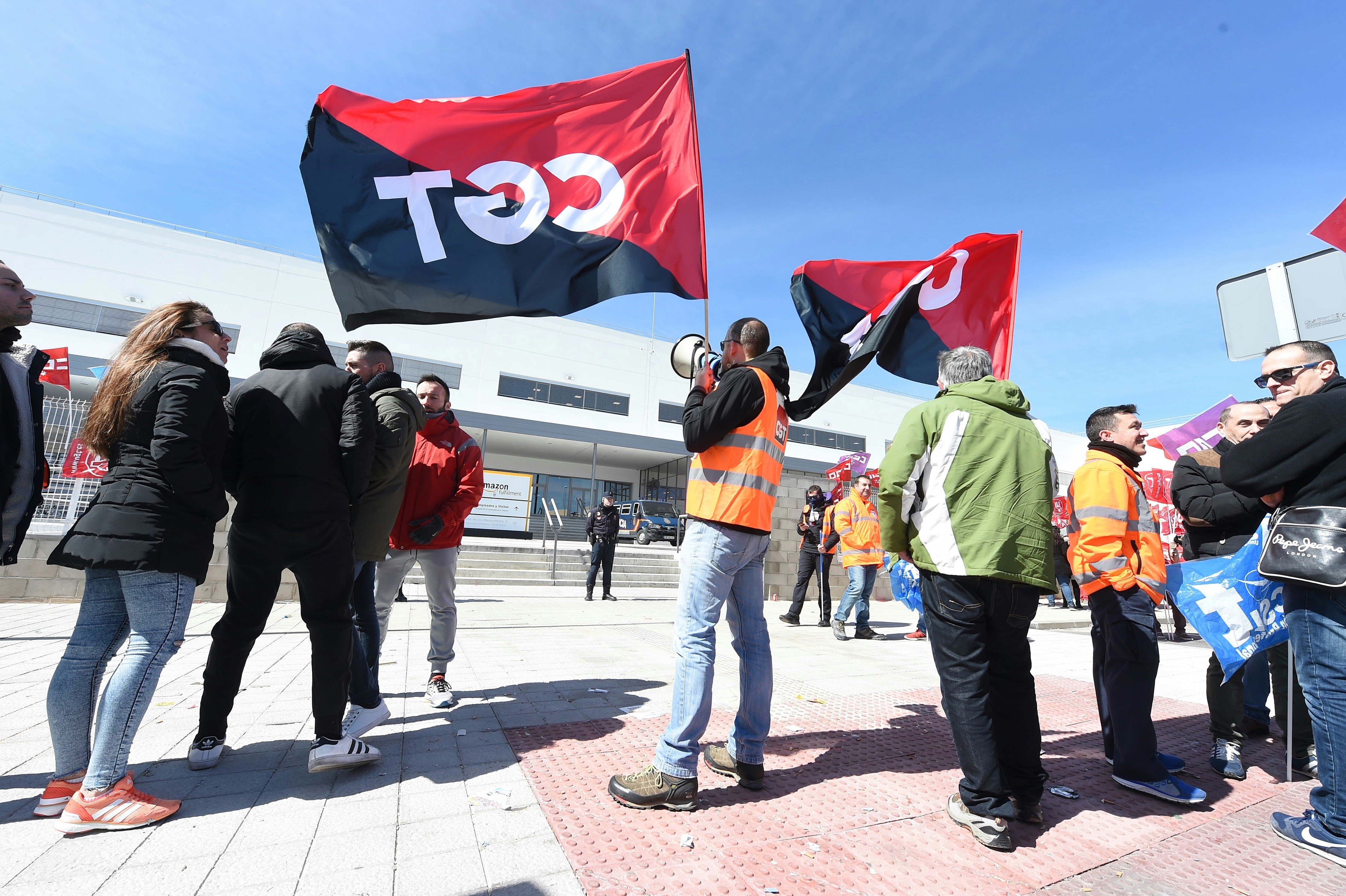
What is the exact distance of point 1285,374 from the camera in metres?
2.69

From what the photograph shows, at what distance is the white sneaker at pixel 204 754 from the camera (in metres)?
2.59

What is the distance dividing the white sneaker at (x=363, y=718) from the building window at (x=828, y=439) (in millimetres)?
31034

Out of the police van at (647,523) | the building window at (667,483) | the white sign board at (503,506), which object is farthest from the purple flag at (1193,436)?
the building window at (667,483)

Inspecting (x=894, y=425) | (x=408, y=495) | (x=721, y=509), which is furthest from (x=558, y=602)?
(x=894, y=425)

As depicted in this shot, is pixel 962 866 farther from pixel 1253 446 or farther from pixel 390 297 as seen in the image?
pixel 390 297

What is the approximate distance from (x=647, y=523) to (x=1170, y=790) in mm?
21172

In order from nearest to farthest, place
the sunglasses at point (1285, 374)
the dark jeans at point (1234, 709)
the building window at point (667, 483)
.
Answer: the sunglasses at point (1285, 374) < the dark jeans at point (1234, 709) < the building window at point (667, 483)

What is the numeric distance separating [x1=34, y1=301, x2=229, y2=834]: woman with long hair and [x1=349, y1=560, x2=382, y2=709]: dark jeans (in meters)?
0.73

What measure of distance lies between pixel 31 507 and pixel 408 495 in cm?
158

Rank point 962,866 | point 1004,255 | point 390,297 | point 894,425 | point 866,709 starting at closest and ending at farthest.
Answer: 1. point 962,866
2. point 390,297
3. point 866,709
4. point 1004,255
5. point 894,425

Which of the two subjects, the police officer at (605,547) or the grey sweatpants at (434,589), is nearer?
the grey sweatpants at (434,589)

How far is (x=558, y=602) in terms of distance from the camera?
10180mm

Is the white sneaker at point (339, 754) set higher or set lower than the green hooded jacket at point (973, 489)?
lower

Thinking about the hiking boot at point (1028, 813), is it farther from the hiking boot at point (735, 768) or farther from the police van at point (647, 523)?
the police van at point (647, 523)
